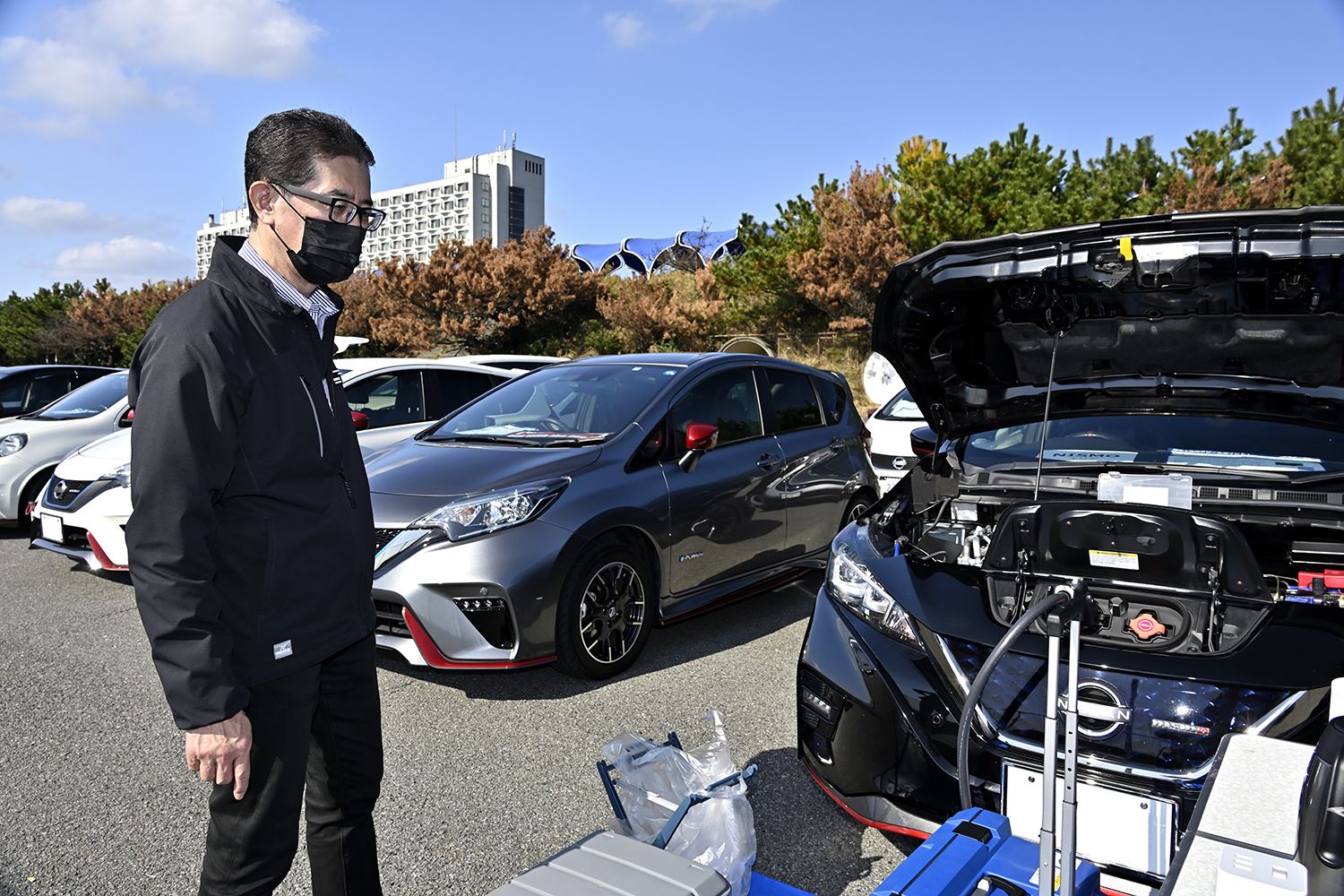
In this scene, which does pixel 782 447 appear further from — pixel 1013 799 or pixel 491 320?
pixel 491 320

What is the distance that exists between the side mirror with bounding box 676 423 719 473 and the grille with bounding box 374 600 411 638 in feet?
5.19

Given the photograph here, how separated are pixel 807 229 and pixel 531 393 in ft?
67.0

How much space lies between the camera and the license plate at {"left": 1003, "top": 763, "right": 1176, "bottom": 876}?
2029mm

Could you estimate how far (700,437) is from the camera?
454 cm

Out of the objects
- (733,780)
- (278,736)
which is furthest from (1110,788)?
(278,736)

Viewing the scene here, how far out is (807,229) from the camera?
24.3 meters

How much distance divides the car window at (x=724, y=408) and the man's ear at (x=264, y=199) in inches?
116

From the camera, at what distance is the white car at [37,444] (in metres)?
7.38

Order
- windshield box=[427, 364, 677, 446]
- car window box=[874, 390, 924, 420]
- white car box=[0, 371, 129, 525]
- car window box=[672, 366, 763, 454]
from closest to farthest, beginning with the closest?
1. windshield box=[427, 364, 677, 446]
2. car window box=[672, 366, 763, 454]
3. white car box=[0, 371, 129, 525]
4. car window box=[874, 390, 924, 420]

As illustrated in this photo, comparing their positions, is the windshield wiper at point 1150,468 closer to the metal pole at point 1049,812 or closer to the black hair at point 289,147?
the metal pole at point 1049,812

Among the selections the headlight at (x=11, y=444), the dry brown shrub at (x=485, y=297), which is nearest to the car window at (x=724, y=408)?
the headlight at (x=11, y=444)

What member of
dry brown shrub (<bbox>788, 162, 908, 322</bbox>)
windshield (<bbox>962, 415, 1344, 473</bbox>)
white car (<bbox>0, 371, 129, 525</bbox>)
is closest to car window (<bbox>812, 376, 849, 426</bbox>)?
windshield (<bbox>962, 415, 1344, 473</bbox>)

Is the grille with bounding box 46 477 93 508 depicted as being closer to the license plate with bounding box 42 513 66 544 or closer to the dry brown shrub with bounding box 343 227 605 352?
the license plate with bounding box 42 513 66 544

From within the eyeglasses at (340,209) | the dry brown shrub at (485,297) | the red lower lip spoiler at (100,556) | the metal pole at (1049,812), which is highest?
the dry brown shrub at (485,297)
